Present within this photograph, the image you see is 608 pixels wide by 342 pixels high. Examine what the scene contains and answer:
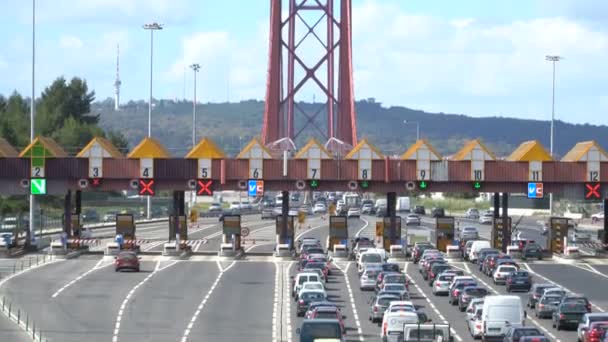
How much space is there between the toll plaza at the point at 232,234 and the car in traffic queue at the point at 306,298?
3132 cm

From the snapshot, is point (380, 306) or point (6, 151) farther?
point (6, 151)

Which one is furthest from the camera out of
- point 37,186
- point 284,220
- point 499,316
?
point 284,220

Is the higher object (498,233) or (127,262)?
(498,233)

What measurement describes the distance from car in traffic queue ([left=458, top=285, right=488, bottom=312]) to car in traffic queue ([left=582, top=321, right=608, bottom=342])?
12.2 m

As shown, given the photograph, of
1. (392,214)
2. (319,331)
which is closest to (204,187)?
(392,214)

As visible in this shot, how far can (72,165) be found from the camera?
277 feet

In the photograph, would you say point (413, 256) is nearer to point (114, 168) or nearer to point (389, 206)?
point (389, 206)

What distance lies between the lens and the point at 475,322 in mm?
47969

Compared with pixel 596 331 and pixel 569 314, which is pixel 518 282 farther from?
pixel 596 331

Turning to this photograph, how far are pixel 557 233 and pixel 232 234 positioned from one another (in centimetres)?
1898

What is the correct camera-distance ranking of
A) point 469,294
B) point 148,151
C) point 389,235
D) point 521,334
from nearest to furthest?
1. point 521,334
2. point 469,294
3. point 148,151
4. point 389,235

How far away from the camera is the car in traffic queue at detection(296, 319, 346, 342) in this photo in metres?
41.0

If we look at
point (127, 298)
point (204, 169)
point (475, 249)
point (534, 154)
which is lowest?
point (127, 298)

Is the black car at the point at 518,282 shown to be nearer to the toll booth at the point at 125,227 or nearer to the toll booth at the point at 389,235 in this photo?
the toll booth at the point at 389,235
